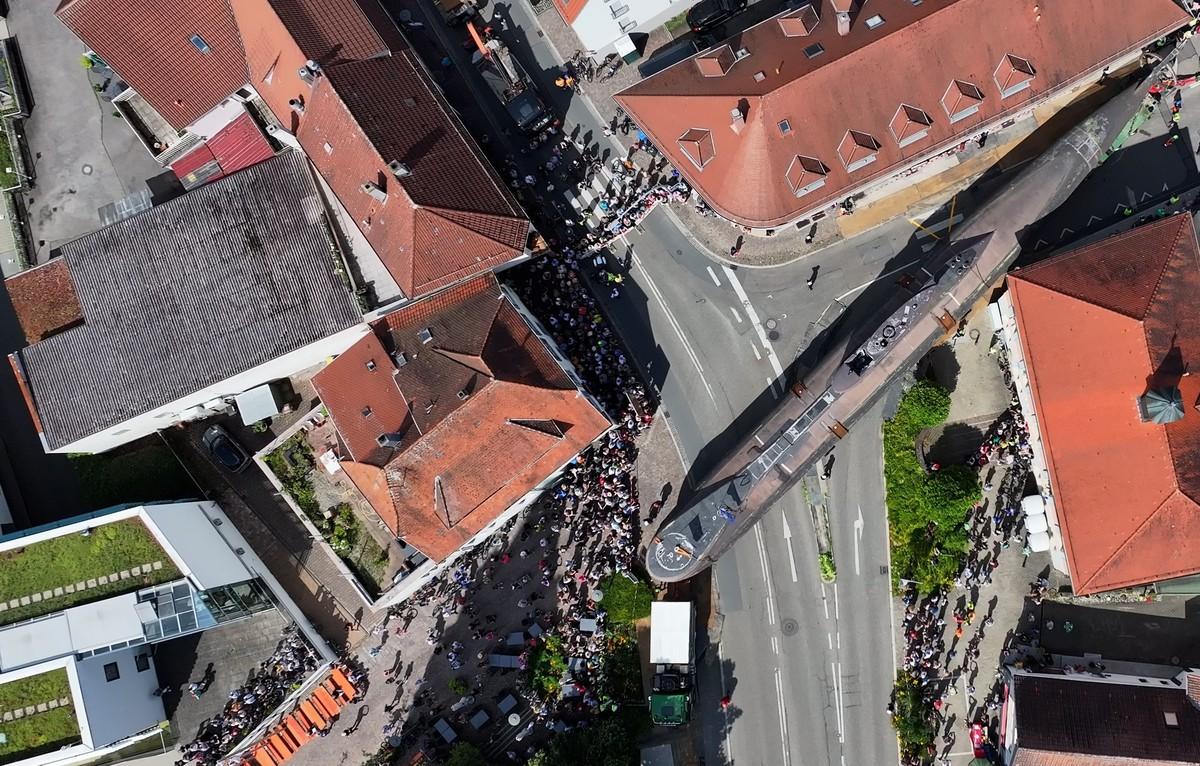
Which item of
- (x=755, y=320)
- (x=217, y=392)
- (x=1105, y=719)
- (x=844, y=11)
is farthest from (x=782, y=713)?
(x=844, y=11)

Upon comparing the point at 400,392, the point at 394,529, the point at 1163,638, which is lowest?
the point at 1163,638

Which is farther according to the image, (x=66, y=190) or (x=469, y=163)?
(x=66, y=190)

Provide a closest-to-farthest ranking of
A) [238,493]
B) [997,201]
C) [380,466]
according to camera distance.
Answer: [380,466] < [997,201] < [238,493]

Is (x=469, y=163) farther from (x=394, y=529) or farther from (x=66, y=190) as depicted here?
(x=66, y=190)

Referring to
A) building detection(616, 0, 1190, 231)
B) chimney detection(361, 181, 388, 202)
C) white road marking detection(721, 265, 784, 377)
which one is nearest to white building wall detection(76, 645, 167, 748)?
chimney detection(361, 181, 388, 202)

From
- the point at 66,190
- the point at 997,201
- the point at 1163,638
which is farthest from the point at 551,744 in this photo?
the point at 66,190

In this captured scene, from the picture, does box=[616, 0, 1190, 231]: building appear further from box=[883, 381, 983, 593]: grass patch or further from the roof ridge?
the roof ridge
